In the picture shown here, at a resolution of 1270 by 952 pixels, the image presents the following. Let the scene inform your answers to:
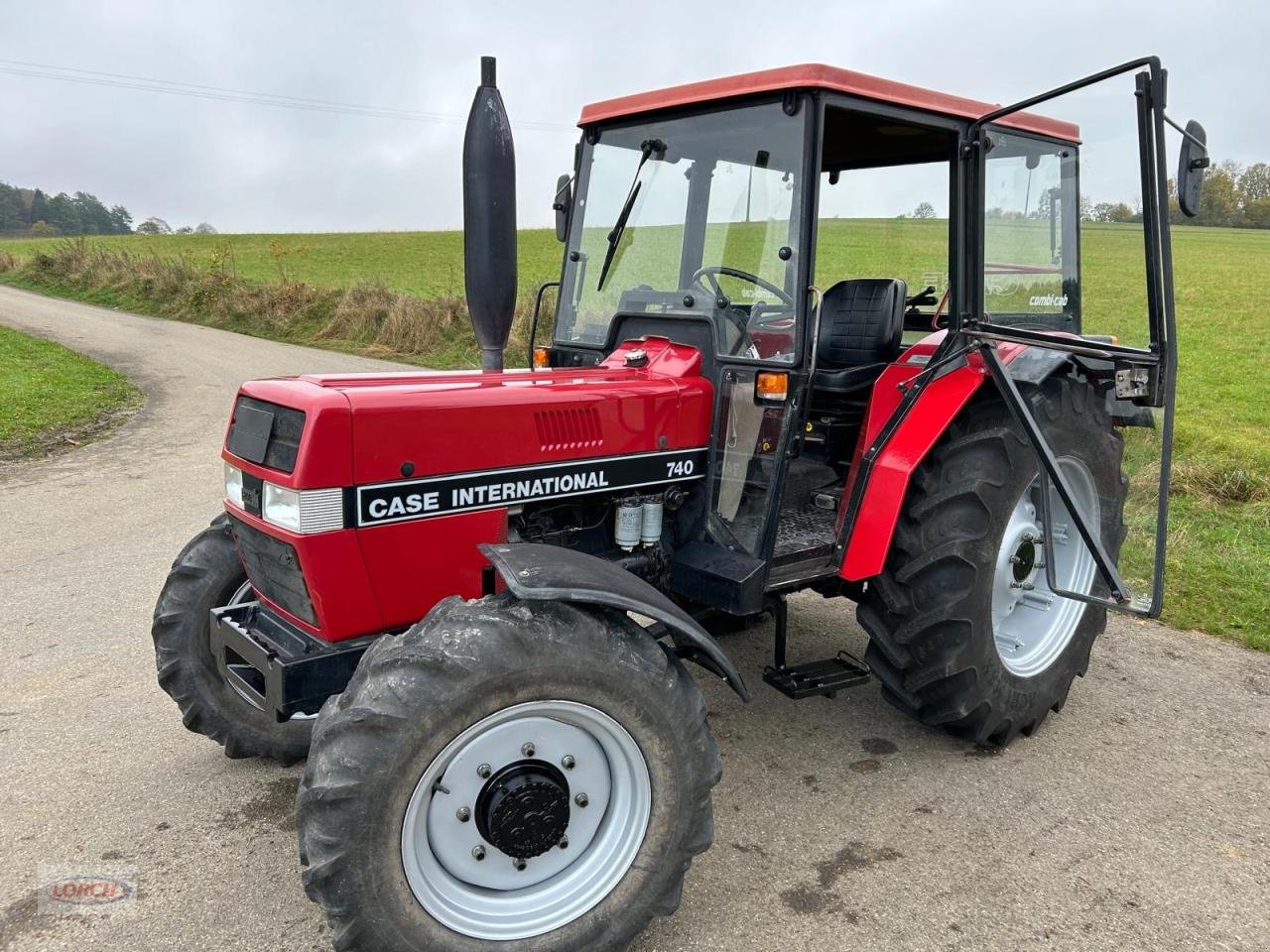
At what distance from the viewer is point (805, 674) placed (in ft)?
11.3

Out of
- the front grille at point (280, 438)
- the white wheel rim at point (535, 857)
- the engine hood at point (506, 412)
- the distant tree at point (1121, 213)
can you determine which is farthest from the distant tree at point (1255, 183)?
the front grille at point (280, 438)

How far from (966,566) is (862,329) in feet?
3.68

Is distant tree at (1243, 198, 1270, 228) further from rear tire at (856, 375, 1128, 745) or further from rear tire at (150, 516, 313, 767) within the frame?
rear tire at (150, 516, 313, 767)

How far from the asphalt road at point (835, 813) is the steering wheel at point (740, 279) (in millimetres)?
1580

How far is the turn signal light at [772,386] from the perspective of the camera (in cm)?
295

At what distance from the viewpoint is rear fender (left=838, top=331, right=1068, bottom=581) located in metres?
3.18

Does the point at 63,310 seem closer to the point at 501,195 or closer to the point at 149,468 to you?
the point at 149,468

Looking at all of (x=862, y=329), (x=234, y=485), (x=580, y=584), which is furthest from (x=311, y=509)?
(x=862, y=329)

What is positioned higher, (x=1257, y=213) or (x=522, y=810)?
(x=1257, y=213)

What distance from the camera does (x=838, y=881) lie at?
2672 mm

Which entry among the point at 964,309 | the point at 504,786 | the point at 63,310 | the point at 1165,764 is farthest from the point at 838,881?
the point at 63,310

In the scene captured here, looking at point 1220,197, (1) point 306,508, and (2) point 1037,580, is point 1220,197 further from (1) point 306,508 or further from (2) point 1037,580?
(1) point 306,508

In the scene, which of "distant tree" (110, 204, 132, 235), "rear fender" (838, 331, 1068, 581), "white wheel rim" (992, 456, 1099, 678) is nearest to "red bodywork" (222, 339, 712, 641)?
"rear fender" (838, 331, 1068, 581)

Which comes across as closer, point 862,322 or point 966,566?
point 966,566
